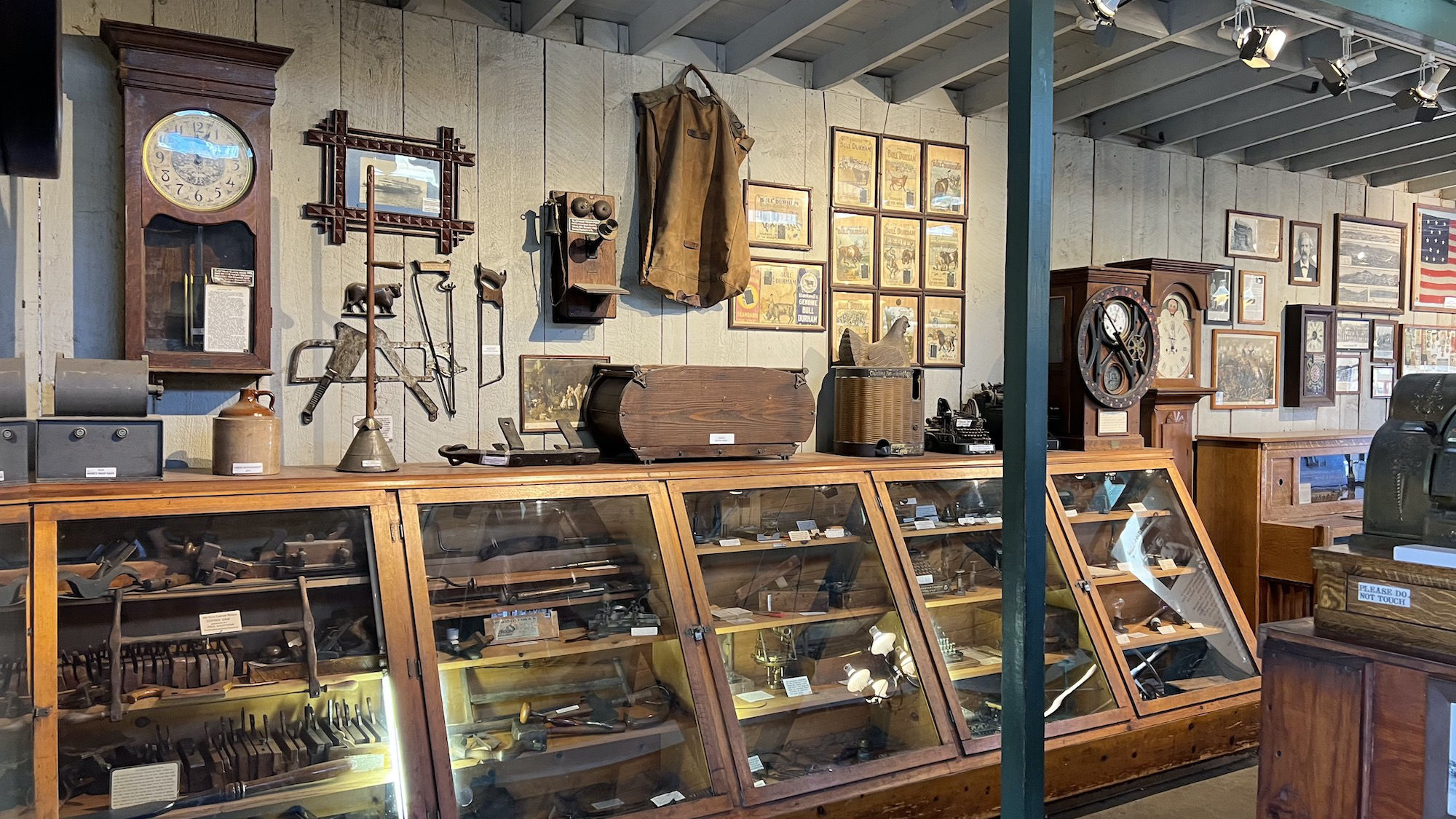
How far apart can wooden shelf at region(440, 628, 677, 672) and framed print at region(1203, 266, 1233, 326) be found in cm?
386

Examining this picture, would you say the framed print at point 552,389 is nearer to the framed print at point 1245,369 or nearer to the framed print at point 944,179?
the framed print at point 944,179

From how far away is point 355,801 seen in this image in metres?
2.73

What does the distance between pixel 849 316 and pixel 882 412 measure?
56 centimetres

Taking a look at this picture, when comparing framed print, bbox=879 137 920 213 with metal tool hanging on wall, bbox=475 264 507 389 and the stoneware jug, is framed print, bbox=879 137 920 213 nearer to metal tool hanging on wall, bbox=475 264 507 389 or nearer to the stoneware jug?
metal tool hanging on wall, bbox=475 264 507 389

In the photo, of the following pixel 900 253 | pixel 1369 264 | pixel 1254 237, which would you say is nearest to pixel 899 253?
pixel 900 253

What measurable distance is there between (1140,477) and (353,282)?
342cm

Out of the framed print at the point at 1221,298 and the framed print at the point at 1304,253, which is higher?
the framed print at the point at 1304,253

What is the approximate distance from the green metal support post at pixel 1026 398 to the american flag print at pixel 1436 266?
565 cm

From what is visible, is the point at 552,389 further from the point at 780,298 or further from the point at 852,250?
the point at 852,250

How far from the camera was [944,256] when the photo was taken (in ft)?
15.3

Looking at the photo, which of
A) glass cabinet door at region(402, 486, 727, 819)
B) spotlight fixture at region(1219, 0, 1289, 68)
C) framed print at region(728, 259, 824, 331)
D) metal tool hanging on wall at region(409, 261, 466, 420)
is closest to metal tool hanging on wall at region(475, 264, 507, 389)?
metal tool hanging on wall at region(409, 261, 466, 420)

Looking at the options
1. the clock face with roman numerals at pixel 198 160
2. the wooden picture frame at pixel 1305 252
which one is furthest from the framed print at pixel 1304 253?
the clock face with roman numerals at pixel 198 160

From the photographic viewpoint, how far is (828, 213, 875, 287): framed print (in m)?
4.38

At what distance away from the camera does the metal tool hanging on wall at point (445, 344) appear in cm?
354
